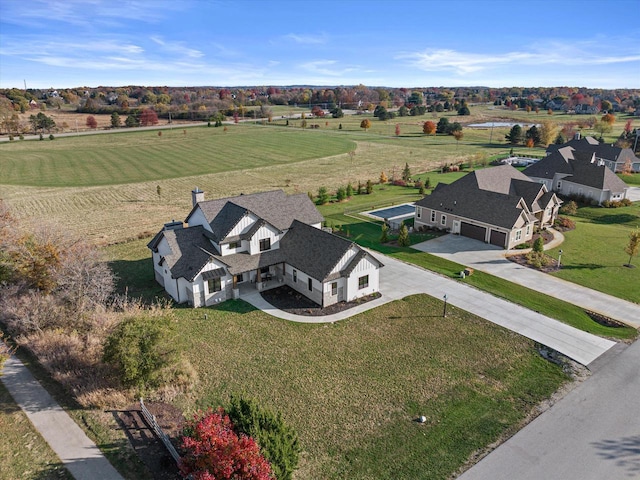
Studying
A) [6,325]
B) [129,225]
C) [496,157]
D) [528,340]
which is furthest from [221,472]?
[496,157]

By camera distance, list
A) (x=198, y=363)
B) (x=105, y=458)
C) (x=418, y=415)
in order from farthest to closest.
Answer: (x=198, y=363)
(x=418, y=415)
(x=105, y=458)

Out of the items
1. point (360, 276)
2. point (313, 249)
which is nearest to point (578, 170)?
point (360, 276)

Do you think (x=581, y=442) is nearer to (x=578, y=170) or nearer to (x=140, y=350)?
(x=140, y=350)

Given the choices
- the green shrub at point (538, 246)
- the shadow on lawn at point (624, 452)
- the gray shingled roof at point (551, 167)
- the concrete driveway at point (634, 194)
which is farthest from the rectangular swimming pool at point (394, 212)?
the shadow on lawn at point (624, 452)

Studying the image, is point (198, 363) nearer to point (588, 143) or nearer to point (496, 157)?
point (588, 143)

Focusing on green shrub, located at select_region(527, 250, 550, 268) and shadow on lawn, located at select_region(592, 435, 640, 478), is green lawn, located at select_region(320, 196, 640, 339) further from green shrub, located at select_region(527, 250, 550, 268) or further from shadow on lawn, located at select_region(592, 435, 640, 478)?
shadow on lawn, located at select_region(592, 435, 640, 478)
